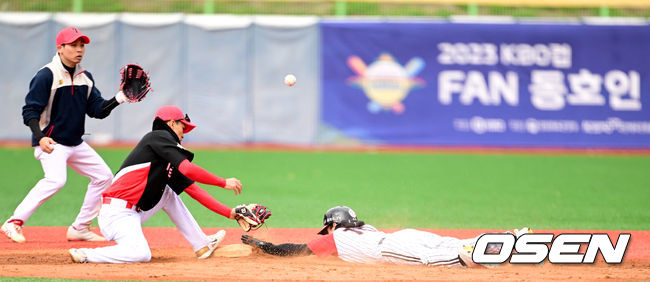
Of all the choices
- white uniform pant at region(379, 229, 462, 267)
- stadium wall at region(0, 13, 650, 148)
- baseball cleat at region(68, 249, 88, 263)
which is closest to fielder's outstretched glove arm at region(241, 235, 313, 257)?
white uniform pant at region(379, 229, 462, 267)

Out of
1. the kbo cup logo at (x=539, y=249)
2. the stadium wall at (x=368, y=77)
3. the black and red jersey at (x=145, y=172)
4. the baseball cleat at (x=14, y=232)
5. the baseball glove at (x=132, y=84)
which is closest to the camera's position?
the kbo cup logo at (x=539, y=249)

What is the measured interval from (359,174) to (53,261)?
782 centimetres

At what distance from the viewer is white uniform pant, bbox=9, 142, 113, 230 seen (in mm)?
6988

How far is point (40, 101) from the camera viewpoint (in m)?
6.94

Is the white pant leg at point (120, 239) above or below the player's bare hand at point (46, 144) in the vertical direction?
below

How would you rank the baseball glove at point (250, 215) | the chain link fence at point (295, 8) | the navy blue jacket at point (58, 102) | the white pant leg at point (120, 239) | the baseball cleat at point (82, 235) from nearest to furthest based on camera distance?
the white pant leg at point (120, 239), the baseball glove at point (250, 215), the navy blue jacket at point (58, 102), the baseball cleat at point (82, 235), the chain link fence at point (295, 8)

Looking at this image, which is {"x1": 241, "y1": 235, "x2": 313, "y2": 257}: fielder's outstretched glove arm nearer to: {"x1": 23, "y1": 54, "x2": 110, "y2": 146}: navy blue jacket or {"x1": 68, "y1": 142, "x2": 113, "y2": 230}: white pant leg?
{"x1": 68, "y1": 142, "x2": 113, "y2": 230}: white pant leg

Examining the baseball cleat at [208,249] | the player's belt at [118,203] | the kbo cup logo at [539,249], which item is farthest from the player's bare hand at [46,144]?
the kbo cup logo at [539,249]

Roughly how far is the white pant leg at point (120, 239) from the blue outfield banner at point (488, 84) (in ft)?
42.1

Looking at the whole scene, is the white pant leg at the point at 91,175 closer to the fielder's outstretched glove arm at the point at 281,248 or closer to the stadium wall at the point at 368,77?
the fielder's outstretched glove arm at the point at 281,248

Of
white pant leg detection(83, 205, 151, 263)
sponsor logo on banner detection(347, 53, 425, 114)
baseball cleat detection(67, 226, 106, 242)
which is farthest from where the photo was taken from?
sponsor logo on banner detection(347, 53, 425, 114)

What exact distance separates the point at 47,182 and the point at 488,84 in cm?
1353

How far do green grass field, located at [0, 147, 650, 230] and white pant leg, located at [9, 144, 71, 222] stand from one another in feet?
5.66

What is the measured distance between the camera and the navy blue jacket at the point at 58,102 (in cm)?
695
